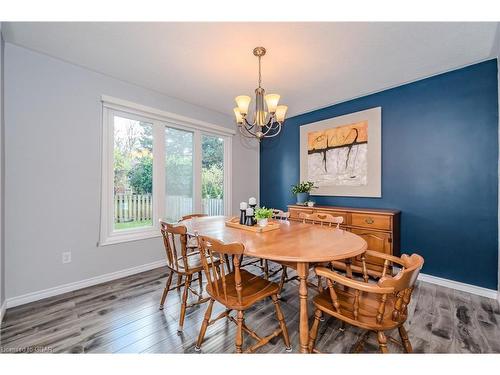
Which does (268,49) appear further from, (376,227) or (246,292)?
(376,227)

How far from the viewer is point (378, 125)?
303cm

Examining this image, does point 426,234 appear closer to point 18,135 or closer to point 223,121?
point 223,121

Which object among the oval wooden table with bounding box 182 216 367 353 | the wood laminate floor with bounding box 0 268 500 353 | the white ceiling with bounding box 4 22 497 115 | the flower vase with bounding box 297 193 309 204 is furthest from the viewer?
the flower vase with bounding box 297 193 309 204

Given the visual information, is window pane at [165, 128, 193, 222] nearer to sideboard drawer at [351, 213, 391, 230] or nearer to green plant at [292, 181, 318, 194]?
green plant at [292, 181, 318, 194]

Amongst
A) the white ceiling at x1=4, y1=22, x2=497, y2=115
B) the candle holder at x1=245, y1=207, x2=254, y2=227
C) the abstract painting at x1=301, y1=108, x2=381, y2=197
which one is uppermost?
the white ceiling at x1=4, y1=22, x2=497, y2=115

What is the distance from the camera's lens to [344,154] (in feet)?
10.9

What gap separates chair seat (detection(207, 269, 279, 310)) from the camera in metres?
1.42

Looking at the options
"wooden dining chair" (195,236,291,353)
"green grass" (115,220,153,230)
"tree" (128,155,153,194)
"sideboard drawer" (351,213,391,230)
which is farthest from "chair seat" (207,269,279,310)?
"tree" (128,155,153,194)

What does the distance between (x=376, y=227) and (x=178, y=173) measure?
9.45ft

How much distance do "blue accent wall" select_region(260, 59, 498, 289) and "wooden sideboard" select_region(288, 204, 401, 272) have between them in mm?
281

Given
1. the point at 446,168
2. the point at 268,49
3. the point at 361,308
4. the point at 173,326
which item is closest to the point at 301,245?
the point at 361,308

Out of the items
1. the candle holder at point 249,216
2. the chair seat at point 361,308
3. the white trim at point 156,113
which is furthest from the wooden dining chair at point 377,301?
the white trim at point 156,113

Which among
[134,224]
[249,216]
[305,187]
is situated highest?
[305,187]

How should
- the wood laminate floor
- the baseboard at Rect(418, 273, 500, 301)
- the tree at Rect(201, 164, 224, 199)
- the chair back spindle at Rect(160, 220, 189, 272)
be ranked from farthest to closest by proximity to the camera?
the tree at Rect(201, 164, 224, 199) < the baseboard at Rect(418, 273, 500, 301) < the chair back spindle at Rect(160, 220, 189, 272) < the wood laminate floor
